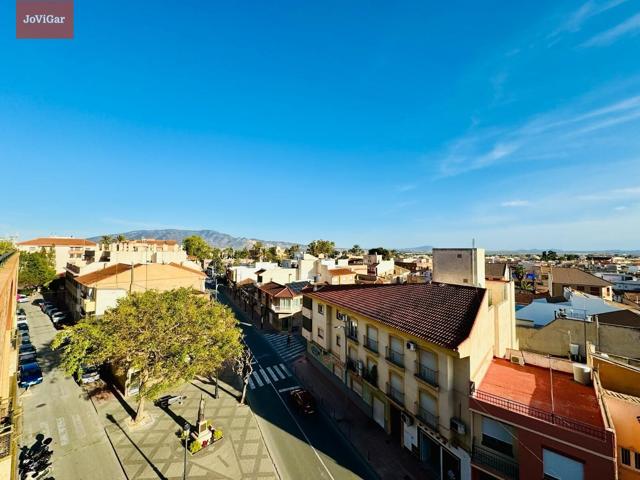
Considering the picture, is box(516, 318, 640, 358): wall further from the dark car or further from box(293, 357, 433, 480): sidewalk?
the dark car

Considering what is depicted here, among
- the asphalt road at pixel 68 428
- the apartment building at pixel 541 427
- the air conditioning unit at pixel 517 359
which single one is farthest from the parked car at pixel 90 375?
the air conditioning unit at pixel 517 359

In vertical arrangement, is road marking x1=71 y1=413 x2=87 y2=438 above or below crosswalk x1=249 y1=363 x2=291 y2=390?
above

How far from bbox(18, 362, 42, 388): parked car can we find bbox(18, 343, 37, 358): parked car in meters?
4.26

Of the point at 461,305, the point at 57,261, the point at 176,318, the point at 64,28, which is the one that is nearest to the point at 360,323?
the point at 461,305

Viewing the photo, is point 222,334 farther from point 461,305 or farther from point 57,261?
point 57,261

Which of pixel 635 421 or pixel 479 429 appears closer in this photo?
pixel 635 421

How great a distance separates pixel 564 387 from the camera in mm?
16922

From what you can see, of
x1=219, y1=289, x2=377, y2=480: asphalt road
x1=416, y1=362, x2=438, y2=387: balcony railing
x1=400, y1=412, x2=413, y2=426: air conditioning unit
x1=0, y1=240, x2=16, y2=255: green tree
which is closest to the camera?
x1=416, y1=362, x2=438, y2=387: balcony railing

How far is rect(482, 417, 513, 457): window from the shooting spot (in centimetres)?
1530

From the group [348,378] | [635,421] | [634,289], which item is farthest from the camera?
[634,289]

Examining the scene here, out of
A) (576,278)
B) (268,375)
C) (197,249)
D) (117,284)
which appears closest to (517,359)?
(268,375)

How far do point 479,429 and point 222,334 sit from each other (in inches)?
782

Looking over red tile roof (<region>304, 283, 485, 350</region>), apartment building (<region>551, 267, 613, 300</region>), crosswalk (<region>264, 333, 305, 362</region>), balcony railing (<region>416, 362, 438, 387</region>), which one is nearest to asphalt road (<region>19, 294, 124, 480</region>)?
crosswalk (<region>264, 333, 305, 362</region>)

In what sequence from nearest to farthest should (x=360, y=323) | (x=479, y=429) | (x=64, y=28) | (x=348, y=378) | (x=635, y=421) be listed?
(x=635, y=421) → (x=479, y=429) → (x=64, y=28) → (x=360, y=323) → (x=348, y=378)
